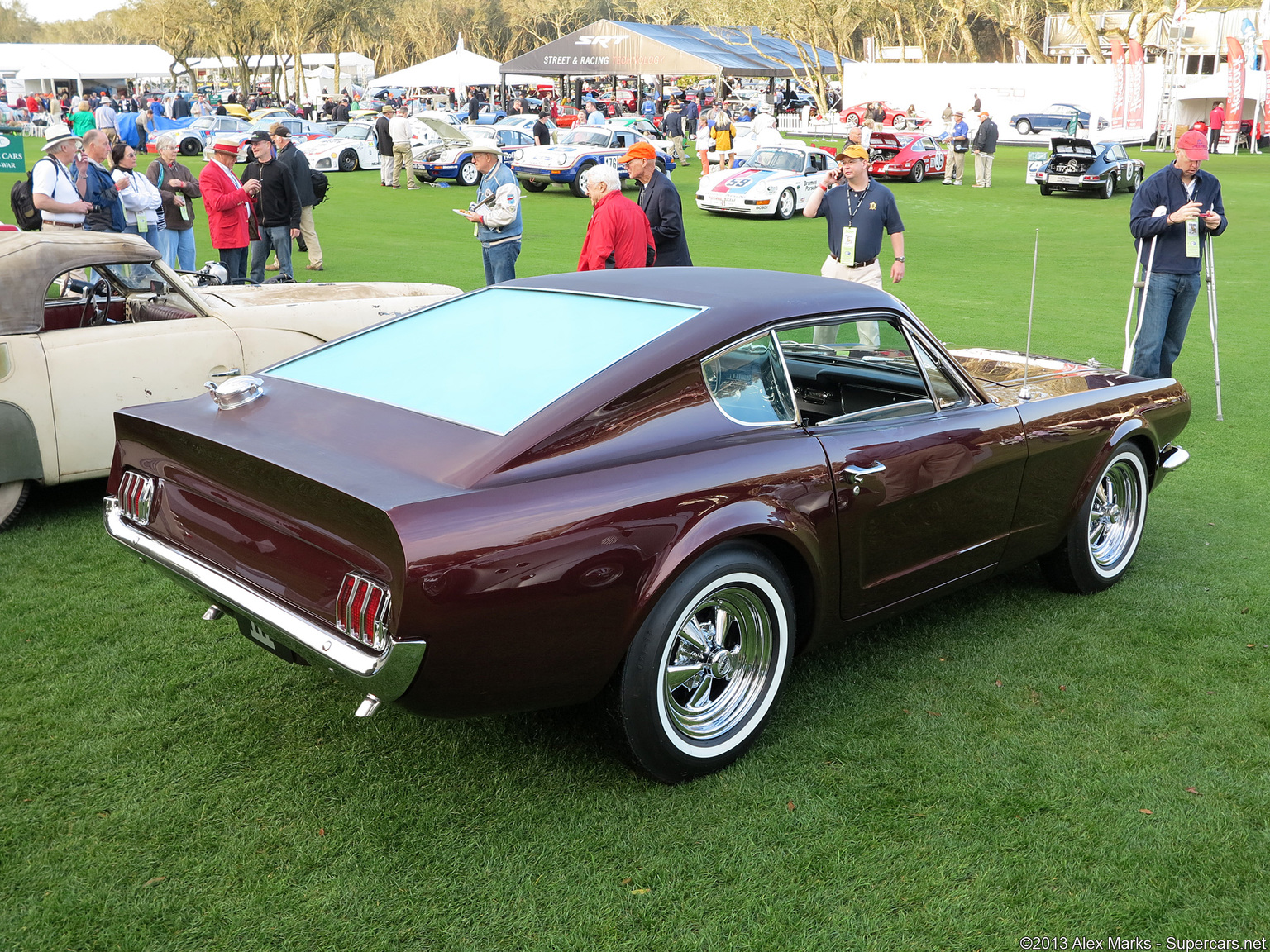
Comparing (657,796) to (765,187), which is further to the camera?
(765,187)

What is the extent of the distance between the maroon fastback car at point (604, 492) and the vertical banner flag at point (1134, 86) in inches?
1381

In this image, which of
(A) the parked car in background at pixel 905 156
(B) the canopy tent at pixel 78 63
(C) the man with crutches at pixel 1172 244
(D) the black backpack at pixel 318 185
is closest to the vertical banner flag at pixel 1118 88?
(A) the parked car in background at pixel 905 156

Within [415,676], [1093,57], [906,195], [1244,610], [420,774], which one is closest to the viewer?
[415,676]

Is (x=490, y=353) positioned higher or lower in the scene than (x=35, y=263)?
lower

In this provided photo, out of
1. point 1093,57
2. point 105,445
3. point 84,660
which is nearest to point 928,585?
point 84,660

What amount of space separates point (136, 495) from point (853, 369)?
2688mm

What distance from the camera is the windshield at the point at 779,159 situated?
72.3ft

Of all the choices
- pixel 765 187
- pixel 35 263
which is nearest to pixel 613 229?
pixel 35 263

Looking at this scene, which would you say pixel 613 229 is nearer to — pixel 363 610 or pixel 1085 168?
pixel 363 610

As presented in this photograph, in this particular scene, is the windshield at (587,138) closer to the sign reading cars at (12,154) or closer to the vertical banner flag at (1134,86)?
the sign reading cars at (12,154)

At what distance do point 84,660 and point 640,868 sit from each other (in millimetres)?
2376

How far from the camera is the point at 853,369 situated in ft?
14.4

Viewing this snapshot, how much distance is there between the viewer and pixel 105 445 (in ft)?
18.0

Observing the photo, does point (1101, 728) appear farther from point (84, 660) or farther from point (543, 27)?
point (543, 27)
